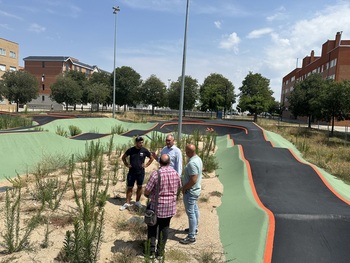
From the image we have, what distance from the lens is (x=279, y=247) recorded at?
13.0 ft

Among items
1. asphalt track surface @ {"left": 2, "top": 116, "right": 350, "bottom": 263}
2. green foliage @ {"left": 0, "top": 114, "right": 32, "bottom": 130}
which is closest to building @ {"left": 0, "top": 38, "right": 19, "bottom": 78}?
green foliage @ {"left": 0, "top": 114, "right": 32, "bottom": 130}

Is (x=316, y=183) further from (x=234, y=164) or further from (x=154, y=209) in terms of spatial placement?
(x=154, y=209)

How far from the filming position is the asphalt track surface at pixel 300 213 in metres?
3.87

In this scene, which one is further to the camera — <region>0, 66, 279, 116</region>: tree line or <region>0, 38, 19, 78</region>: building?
<region>0, 38, 19, 78</region>: building

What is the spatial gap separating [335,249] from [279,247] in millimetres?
820

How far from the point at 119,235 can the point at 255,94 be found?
169 feet

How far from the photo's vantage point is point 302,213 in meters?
4.96

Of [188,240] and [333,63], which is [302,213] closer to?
[188,240]

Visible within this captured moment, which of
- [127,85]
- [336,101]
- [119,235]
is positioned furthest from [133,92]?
[119,235]

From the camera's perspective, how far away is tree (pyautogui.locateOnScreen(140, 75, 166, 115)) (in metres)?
45.2

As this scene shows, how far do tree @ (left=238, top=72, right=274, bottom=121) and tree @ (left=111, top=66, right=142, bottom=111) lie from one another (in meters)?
18.6

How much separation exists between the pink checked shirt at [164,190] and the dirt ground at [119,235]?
0.81 meters

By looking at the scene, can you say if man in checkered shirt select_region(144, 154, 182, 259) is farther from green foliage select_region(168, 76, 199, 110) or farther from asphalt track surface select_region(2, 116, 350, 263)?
green foliage select_region(168, 76, 199, 110)

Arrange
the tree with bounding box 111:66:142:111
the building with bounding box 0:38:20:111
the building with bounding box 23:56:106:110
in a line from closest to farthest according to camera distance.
A: 1. the tree with bounding box 111:66:142:111
2. the building with bounding box 0:38:20:111
3. the building with bounding box 23:56:106:110
